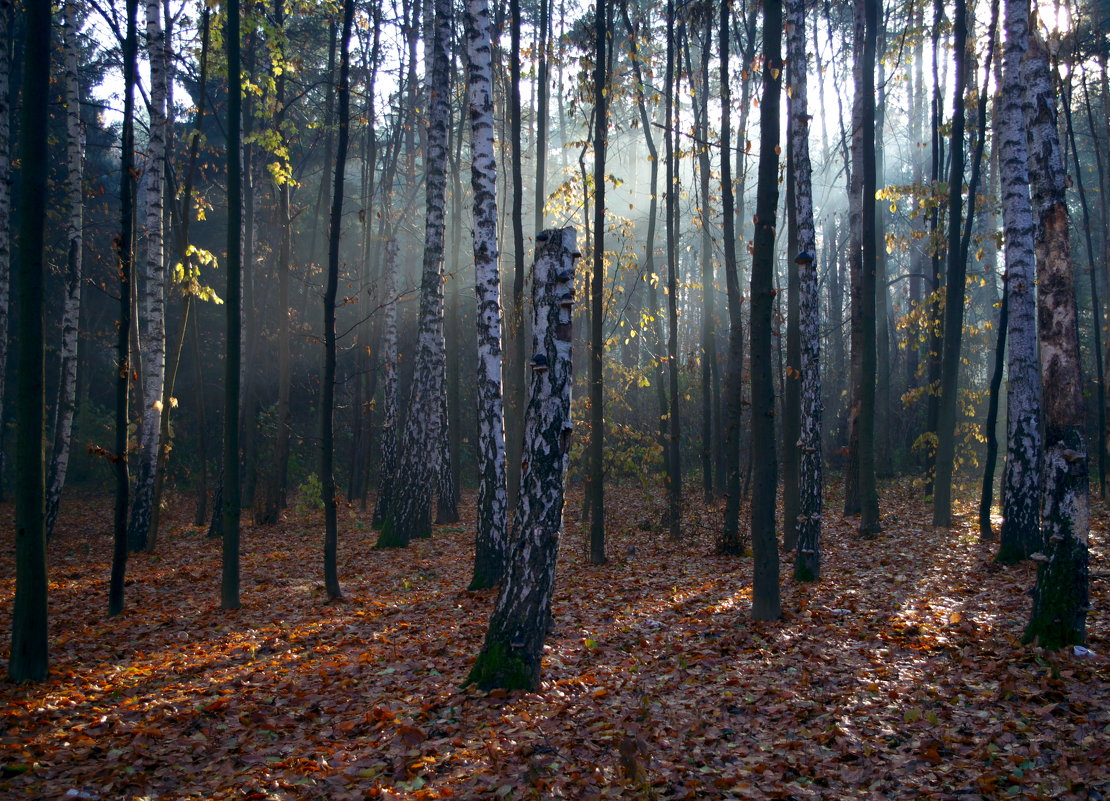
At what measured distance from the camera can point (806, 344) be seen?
31.4ft

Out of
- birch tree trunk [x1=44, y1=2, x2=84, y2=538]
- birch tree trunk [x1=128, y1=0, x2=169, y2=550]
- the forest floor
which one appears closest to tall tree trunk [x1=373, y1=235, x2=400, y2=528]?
birch tree trunk [x1=128, y1=0, x2=169, y2=550]

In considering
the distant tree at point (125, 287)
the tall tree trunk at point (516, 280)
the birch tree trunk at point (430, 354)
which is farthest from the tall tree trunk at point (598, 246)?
the distant tree at point (125, 287)

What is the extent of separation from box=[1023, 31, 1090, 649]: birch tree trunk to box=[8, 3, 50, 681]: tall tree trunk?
830cm

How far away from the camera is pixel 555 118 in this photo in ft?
113

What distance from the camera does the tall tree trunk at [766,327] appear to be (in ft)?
23.9

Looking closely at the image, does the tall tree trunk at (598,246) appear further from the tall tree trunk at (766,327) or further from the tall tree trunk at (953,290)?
the tall tree trunk at (953,290)

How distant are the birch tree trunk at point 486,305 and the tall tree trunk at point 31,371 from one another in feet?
14.8

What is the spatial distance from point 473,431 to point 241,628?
19.8 metres

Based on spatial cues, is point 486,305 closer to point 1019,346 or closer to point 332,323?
point 332,323

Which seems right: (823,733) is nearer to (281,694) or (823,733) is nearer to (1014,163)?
(281,694)

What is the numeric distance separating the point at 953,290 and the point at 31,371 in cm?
1247

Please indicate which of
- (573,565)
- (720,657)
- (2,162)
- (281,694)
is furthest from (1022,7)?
(2,162)

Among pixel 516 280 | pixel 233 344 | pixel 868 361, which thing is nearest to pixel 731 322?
pixel 868 361

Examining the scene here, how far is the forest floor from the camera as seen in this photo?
14.5 ft
